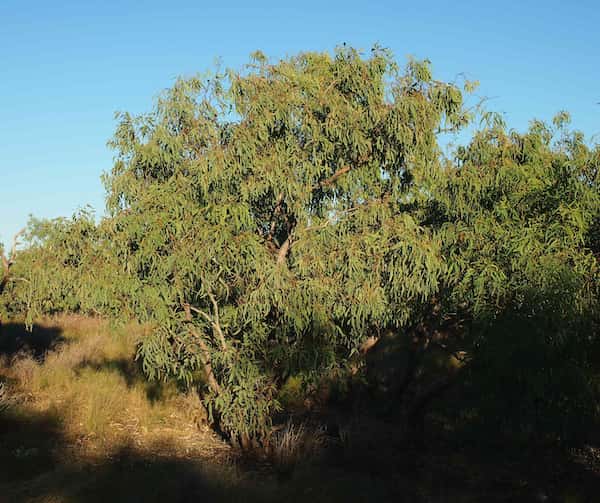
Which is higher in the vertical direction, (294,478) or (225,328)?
(225,328)

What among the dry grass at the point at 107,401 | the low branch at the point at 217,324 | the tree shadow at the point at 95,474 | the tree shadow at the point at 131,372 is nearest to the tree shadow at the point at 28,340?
the dry grass at the point at 107,401

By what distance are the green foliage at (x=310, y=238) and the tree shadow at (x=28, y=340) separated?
7073mm

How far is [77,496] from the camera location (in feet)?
24.1

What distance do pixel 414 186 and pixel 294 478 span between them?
5118 mm

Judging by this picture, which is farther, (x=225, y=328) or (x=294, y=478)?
(x=225, y=328)

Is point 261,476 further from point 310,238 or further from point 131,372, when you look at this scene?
point 131,372

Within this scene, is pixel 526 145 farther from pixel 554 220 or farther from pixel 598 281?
pixel 598 281

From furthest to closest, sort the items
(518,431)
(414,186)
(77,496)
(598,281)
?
(518,431) < (414,186) < (598,281) < (77,496)

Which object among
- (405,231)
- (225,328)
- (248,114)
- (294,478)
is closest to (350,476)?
(294,478)

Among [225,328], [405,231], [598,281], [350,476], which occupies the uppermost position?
[405,231]

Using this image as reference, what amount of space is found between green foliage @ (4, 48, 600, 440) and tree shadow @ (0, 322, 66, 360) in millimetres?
7073

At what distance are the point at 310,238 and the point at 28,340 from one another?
40.0ft

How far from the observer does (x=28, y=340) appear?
57.5 feet

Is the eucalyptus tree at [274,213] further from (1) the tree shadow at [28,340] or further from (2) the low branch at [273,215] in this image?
(1) the tree shadow at [28,340]
